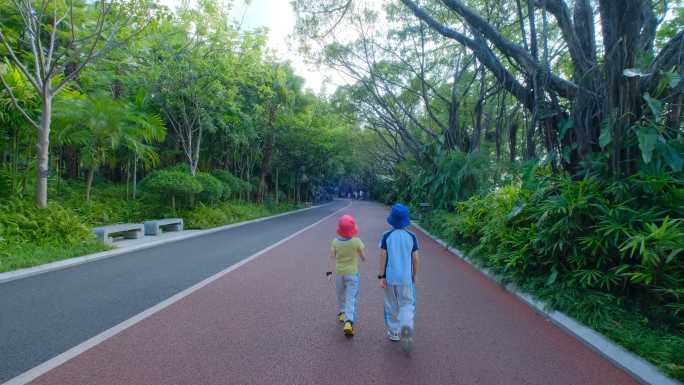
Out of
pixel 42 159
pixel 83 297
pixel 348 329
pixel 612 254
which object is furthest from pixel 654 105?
pixel 42 159

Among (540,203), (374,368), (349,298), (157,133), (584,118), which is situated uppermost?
(157,133)

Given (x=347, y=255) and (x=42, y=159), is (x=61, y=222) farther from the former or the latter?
(x=347, y=255)

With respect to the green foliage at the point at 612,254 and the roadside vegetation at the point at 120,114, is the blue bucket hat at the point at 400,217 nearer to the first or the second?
the green foliage at the point at 612,254

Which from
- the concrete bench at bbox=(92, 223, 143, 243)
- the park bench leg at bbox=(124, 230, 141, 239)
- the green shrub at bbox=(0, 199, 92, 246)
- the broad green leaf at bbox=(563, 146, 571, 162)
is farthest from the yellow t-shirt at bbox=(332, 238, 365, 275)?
the park bench leg at bbox=(124, 230, 141, 239)

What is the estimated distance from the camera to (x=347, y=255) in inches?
171

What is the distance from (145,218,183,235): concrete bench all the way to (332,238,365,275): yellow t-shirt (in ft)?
35.3

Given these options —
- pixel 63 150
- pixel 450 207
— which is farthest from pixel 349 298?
pixel 63 150

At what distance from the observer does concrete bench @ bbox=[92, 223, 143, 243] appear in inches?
396

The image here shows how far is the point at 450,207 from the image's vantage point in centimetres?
1645

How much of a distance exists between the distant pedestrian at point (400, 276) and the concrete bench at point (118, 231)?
9023mm

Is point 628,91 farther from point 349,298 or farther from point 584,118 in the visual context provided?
point 349,298

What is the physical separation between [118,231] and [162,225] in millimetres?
2988

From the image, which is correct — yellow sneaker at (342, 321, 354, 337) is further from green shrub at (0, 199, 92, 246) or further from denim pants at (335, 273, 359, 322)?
green shrub at (0, 199, 92, 246)

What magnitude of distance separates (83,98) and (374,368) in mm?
12720
